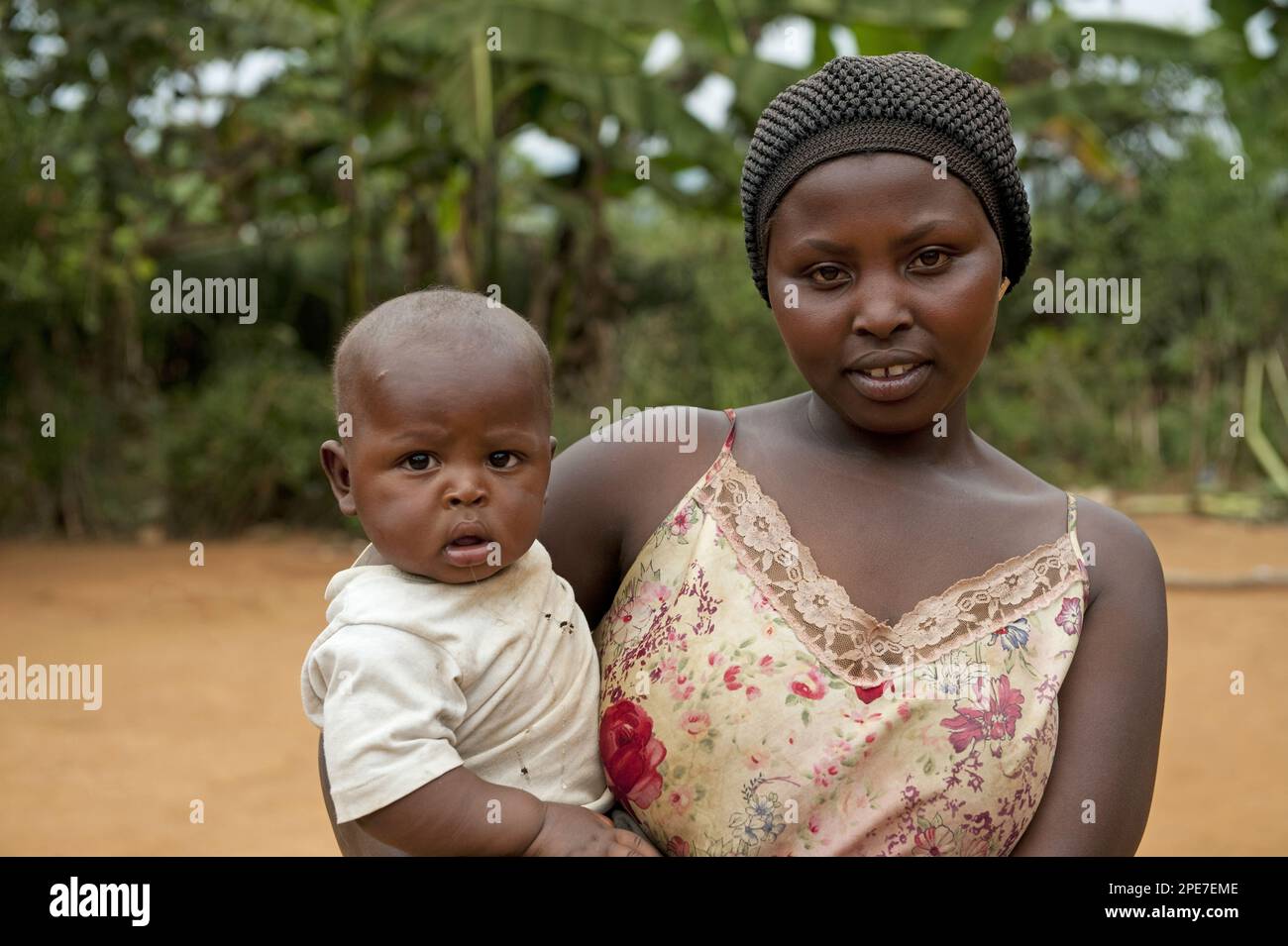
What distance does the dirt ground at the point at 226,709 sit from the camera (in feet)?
16.7

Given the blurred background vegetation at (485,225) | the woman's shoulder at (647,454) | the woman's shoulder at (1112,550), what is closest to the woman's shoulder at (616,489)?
the woman's shoulder at (647,454)

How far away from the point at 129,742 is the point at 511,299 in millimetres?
6820

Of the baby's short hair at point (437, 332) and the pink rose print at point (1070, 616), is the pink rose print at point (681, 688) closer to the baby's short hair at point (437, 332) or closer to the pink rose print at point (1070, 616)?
the baby's short hair at point (437, 332)

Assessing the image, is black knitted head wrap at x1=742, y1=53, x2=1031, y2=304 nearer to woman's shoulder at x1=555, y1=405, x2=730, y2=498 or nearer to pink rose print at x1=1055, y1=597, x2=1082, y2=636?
woman's shoulder at x1=555, y1=405, x2=730, y2=498

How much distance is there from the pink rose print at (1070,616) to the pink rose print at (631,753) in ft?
1.78

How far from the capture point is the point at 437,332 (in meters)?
1.65

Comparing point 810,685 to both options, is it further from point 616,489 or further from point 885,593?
point 616,489

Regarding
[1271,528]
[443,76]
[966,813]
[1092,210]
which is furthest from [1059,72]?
[966,813]

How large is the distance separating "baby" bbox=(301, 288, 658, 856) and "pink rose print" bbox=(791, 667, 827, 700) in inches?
11.2

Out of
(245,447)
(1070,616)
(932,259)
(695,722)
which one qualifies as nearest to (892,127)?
(932,259)

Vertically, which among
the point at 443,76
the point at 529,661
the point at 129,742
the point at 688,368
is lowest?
the point at 129,742

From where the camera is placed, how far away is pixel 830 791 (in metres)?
1.63

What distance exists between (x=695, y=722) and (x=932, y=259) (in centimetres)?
66
